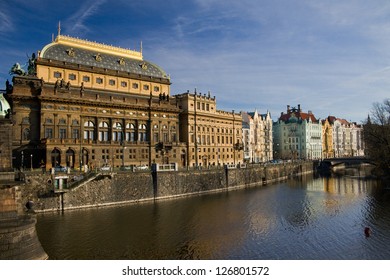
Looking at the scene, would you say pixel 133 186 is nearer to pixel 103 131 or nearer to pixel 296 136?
pixel 103 131

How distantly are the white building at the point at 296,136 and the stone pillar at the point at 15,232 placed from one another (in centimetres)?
12960

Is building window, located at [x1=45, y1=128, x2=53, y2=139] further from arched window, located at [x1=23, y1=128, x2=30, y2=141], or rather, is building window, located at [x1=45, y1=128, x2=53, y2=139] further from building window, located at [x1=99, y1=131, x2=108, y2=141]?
building window, located at [x1=99, y1=131, x2=108, y2=141]

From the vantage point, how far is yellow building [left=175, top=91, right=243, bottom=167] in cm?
8331

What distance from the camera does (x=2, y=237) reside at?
23.0 m

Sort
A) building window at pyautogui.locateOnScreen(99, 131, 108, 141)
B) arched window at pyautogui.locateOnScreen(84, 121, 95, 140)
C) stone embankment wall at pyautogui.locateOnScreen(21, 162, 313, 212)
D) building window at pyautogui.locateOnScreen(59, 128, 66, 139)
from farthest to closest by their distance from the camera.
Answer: building window at pyautogui.locateOnScreen(99, 131, 108, 141) → arched window at pyautogui.locateOnScreen(84, 121, 95, 140) → building window at pyautogui.locateOnScreen(59, 128, 66, 139) → stone embankment wall at pyautogui.locateOnScreen(21, 162, 313, 212)

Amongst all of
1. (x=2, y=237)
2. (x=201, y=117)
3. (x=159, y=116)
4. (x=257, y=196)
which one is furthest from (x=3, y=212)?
(x=201, y=117)

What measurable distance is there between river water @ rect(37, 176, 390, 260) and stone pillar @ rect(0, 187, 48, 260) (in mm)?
4039

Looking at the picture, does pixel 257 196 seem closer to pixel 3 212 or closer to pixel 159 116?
pixel 159 116

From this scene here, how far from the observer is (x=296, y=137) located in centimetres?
15162

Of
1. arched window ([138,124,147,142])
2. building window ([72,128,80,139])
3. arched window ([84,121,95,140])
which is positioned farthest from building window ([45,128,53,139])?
arched window ([138,124,147,142])

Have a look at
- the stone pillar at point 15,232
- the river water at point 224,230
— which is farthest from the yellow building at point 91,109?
the stone pillar at point 15,232

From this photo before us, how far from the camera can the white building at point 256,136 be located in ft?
390

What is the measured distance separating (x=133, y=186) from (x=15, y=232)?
32738 millimetres

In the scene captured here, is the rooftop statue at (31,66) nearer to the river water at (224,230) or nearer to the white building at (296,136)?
the river water at (224,230)
